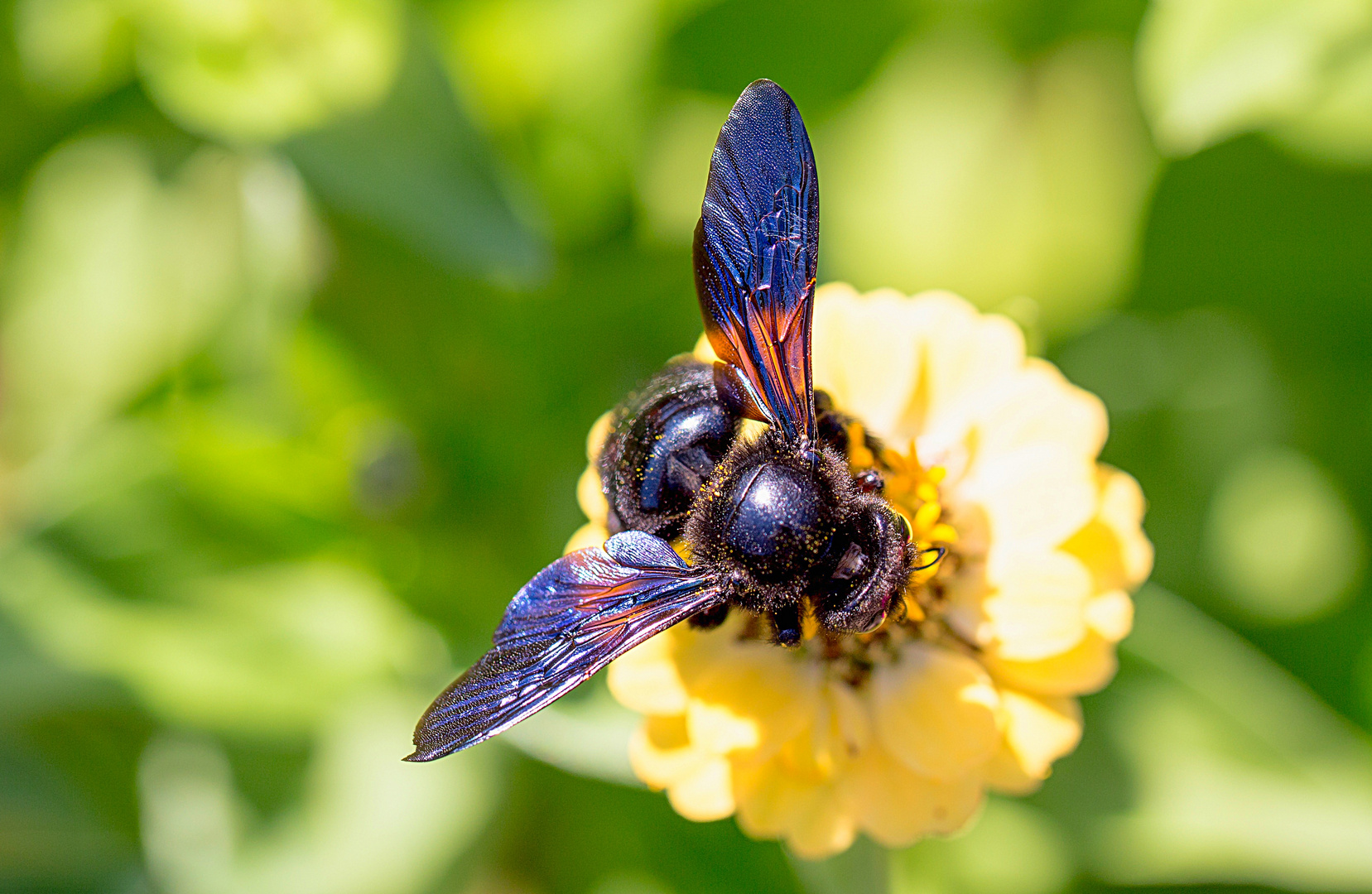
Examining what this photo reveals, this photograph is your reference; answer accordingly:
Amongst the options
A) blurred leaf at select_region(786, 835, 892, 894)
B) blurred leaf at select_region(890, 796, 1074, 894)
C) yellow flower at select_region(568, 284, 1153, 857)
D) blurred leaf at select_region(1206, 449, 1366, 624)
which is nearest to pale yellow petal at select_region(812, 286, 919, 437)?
yellow flower at select_region(568, 284, 1153, 857)

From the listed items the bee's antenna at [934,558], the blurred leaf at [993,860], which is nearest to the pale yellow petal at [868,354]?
the bee's antenna at [934,558]

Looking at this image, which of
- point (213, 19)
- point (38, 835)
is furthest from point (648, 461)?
point (38, 835)

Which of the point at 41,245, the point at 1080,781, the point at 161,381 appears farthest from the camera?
the point at 41,245

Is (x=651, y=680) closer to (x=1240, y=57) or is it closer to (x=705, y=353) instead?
(x=705, y=353)

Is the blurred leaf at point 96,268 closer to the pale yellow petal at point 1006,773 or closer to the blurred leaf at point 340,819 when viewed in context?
the blurred leaf at point 340,819

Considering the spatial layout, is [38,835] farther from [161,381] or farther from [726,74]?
[726,74]
